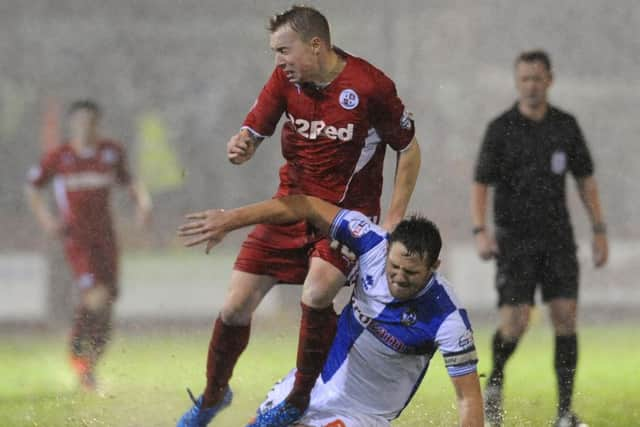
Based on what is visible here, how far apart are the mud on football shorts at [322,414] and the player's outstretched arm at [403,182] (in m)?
0.78

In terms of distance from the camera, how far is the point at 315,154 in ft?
19.1

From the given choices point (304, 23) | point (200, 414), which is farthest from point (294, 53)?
point (200, 414)

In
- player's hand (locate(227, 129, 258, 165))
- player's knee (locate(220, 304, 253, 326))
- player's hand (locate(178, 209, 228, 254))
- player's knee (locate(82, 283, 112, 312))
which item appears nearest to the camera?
player's hand (locate(178, 209, 228, 254))

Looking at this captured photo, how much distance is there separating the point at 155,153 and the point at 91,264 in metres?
3.64

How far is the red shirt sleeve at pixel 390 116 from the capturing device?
18.8ft

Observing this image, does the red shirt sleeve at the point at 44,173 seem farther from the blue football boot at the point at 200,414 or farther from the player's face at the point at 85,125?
the blue football boot at the point at 200,414

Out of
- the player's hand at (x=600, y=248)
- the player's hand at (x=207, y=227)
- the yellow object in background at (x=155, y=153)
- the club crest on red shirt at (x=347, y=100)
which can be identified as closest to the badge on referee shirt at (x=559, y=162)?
the player's hand at (x=600, y=248)

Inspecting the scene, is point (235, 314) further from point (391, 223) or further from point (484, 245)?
point (484, 245)

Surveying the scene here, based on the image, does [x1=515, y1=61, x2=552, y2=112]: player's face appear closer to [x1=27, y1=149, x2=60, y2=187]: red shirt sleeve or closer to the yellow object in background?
[x1=27, y1=149, x2=60, y2=187]: red shirt sleeve

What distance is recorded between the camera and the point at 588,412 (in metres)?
7.75

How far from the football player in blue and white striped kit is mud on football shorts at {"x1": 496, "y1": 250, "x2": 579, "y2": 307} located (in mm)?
2276

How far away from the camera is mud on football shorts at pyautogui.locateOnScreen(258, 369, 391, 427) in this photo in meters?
5.54

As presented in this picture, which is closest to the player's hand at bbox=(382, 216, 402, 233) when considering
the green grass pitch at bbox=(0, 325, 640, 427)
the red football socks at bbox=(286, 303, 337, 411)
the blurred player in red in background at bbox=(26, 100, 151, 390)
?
the red football socks at bbox=(286, 303, 337, 411)

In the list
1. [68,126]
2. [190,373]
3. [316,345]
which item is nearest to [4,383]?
[190,373]
